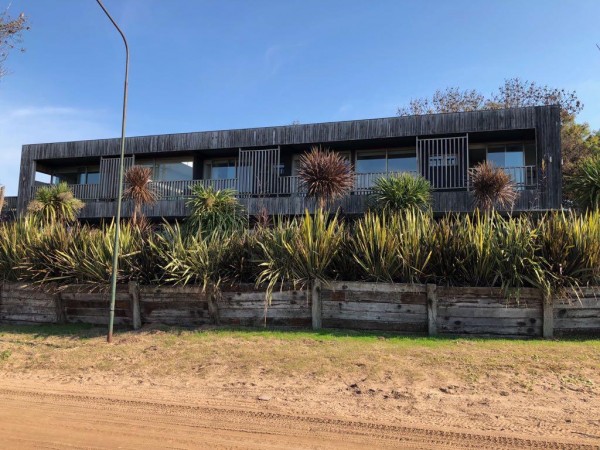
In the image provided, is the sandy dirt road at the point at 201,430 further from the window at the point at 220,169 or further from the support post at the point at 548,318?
the window at the point at 220,169

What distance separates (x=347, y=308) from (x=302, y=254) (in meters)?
1.33

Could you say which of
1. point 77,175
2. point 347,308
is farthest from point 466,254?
point 77,175

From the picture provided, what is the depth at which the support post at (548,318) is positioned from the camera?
8469 millimetres

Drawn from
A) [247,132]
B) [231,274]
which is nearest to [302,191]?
[247,132]

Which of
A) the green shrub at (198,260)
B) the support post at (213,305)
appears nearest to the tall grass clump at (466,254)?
the green shrub at (198,260)

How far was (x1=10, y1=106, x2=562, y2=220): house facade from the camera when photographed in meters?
16.3

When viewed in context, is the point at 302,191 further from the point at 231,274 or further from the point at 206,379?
the point at 206,379

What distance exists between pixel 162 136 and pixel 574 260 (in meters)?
16.5

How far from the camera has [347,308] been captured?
9.44 m

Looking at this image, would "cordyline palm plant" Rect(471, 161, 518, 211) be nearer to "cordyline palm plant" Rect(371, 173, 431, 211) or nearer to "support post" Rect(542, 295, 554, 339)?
"cordyline palm plant" Rect(371, 173, 431, 211)

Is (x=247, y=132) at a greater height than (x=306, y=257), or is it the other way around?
(x=247, y=132)

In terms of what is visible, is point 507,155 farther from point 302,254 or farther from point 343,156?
point 302,254

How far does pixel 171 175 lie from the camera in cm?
2286

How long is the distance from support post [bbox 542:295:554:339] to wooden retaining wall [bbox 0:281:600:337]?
0.02m
